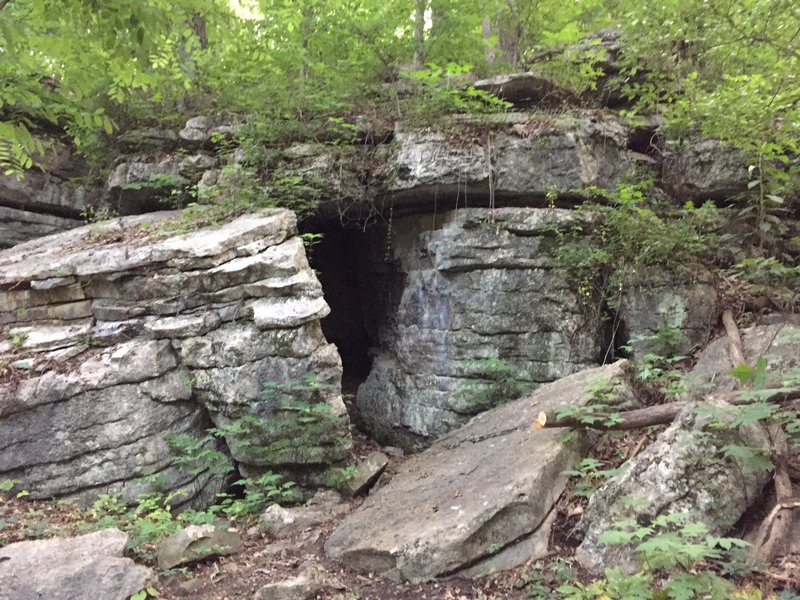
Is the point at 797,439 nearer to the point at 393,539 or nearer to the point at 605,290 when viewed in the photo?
the point at 393,539

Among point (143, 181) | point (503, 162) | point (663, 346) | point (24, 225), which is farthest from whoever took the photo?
point (24, 225)

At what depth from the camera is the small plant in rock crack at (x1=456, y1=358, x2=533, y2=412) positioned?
7.52 m

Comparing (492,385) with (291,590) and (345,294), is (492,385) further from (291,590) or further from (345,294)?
(345,294)

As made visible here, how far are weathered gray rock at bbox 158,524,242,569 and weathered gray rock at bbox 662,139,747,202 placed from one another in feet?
28.1

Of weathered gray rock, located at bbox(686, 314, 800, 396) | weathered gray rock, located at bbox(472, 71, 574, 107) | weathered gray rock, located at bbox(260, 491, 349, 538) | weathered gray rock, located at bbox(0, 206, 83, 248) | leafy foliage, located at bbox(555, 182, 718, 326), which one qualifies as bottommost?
weathered gray rock, located at bbox(260, 491, 349, 538)

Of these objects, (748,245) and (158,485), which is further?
(748,245)

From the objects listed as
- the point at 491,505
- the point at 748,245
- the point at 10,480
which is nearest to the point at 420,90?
the point at 748,245

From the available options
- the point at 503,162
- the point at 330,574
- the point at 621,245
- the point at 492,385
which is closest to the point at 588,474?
the point at 330,574

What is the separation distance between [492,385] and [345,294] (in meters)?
5.96

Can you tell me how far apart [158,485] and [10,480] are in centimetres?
150

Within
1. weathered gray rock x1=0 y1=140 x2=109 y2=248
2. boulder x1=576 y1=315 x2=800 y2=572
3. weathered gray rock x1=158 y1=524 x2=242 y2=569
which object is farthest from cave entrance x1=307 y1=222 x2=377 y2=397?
boulder x1=576 y1=315 x2=800 y2=572

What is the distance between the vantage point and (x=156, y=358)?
6332 mm

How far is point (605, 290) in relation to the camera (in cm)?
780

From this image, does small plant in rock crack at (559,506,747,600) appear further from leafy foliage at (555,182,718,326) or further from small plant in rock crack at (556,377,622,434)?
leafy foliage at (555,182,718,326)
